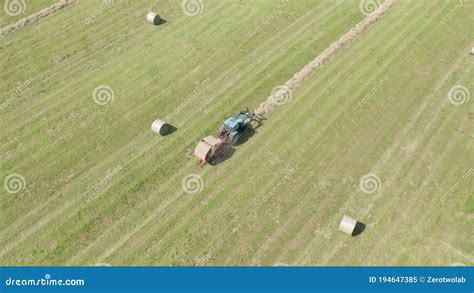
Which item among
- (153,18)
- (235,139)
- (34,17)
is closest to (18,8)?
(34,17)

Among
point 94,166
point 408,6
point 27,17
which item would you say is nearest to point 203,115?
point 94,166

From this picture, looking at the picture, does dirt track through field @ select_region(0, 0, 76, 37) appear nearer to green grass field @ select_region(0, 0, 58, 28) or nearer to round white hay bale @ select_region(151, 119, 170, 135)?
green grass field @ select_region(0, 0, 58, 28)

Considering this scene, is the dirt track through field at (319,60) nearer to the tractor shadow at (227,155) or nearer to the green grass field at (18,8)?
the tractor shadow at (227,155)

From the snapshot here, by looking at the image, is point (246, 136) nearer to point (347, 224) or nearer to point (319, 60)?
point (347, 224)

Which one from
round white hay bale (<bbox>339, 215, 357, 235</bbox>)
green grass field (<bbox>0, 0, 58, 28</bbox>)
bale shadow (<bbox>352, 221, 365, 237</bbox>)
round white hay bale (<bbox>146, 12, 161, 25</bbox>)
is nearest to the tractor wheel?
round white hay bale (<bbox>339, 215, 357, 235</bbox>)

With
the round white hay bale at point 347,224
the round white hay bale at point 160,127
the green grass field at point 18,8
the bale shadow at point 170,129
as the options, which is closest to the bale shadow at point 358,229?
the round white hay bale at point 347,224

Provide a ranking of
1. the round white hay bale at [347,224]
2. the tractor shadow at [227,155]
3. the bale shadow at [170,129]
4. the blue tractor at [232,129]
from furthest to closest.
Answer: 1. the bale shadow at [170,129]
2. the blue tractor at [232,129]
3. the tractor shadow at [227,155]
4. the round white hay bale at [347,224]
